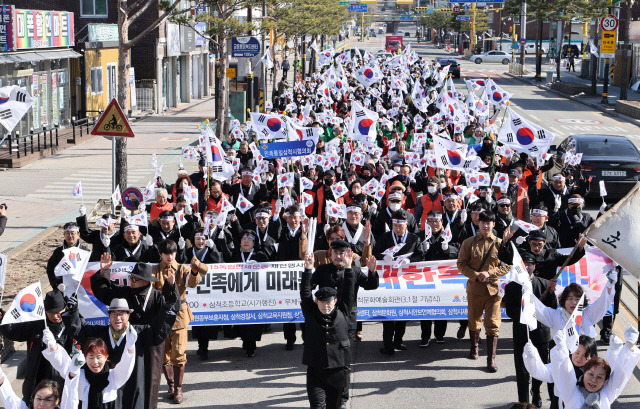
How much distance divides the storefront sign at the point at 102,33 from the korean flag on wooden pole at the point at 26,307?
1158 inches

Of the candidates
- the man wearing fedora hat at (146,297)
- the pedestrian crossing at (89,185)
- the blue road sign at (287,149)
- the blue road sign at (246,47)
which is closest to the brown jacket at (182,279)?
the man wearing fedora hat at (146,297)

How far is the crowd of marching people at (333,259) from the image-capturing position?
292 inches

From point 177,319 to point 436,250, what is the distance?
3481 mm

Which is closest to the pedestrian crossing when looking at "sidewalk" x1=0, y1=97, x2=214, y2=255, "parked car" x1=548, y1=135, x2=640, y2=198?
"sidewalk" x1=0, y1=97, x2=214, y2=255

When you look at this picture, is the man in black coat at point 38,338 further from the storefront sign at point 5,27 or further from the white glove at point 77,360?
the storefront sign at point 5,27

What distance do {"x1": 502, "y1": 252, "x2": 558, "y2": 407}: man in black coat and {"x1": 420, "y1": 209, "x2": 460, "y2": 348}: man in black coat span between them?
2025 mm

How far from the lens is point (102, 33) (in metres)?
36.8

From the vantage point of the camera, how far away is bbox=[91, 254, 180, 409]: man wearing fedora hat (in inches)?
331

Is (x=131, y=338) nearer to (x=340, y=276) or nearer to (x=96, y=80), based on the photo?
(x=340, y=276)

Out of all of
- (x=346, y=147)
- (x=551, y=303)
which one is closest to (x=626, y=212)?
(x=551, y=303)

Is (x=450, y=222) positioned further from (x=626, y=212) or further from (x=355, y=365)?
(x=626, y=212)

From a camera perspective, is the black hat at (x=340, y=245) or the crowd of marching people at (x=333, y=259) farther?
the black hat at (x=340, y=245)

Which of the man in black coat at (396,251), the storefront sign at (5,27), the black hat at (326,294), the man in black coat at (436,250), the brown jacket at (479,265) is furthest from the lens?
the storefront sign at (5,27)

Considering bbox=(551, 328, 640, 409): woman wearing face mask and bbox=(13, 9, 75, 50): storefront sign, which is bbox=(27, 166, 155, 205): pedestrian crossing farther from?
bbox=(551, 328, 640, 409): woman wearing face mask
